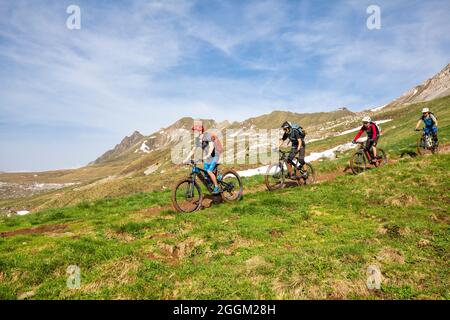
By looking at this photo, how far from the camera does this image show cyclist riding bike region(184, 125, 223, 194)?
13867 mm

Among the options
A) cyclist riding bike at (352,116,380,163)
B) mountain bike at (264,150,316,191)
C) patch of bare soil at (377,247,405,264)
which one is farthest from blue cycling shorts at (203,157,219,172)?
cyclist riding bike at (352,116,380,163)

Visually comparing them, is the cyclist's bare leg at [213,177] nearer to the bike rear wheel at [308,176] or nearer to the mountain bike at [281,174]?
the mountain bike at [281,174]

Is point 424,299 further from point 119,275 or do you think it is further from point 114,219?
point 114,219

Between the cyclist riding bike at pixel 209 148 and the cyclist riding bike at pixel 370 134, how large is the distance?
985 cm

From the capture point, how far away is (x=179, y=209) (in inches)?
556

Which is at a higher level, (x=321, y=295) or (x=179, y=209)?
(x=179, y=209)

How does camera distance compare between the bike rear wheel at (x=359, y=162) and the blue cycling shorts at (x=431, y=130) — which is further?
the blue cycling shorts at (x=431, y=130)

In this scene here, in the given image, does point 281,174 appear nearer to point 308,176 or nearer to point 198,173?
point 308,176

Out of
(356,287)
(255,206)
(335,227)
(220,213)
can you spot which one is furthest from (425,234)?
(220,213)

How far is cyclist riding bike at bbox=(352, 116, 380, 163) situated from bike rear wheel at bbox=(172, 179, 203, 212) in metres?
11.1

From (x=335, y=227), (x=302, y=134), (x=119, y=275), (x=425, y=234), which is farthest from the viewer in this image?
(x=302, y=134)

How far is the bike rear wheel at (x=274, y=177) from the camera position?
17.5 m

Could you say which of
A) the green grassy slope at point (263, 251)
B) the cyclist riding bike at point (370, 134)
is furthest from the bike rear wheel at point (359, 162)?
the green grassy slope at point (263, 251)
